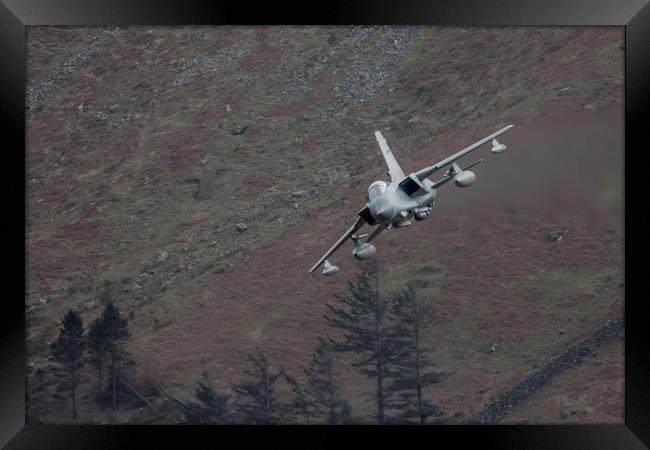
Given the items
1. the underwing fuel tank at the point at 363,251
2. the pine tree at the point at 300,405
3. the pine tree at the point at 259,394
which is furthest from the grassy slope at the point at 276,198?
the underwing fuel tank at the point at 363,251

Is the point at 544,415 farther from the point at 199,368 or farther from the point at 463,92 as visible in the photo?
the point at 463,92

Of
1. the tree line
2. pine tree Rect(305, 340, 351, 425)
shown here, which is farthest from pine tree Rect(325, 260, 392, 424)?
pine tree Rect(305, 340, 351, 425)

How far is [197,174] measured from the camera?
121m

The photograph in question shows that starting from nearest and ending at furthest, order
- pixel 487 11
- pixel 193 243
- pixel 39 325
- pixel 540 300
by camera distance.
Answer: pixel 487 11, pixel 540 300, pixel 39 325, pixel 193 243

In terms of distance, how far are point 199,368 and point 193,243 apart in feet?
65.3

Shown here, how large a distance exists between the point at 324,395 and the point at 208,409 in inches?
321

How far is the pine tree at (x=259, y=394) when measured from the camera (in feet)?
303

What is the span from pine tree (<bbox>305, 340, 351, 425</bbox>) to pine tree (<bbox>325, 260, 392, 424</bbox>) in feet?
6.73

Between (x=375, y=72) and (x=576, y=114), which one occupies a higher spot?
(x=375, y=72)

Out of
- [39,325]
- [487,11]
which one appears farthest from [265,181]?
[487,11]

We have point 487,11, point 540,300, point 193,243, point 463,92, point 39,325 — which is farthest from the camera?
point 463,92

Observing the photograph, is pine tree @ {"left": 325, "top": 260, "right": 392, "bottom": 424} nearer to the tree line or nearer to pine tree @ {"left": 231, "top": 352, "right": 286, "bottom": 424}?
the tree line

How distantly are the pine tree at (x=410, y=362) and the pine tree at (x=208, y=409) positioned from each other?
38.3ft

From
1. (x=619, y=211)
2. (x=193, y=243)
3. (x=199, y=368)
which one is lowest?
(x=199, y=368)
